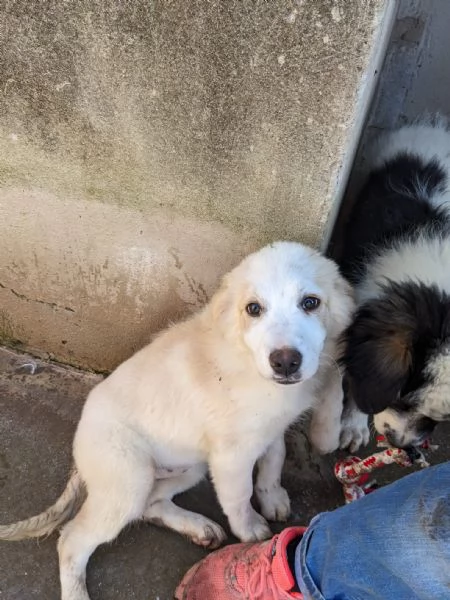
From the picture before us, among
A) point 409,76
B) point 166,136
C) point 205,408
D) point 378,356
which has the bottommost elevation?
point 205,408

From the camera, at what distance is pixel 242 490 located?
220cm

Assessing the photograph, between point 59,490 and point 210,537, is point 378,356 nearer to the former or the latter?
point 210,537

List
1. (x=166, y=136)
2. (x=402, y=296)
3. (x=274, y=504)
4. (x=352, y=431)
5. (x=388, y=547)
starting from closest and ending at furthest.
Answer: (x=388, y=547)
(x=402, y=296)
(x=166, y=136)
(x=274, y=504)
(x=352, y=431)

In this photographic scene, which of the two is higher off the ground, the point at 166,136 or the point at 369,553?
the point at 166,136

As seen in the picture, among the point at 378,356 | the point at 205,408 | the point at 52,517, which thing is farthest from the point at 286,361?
the point at 52,517

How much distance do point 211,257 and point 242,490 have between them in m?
0.96

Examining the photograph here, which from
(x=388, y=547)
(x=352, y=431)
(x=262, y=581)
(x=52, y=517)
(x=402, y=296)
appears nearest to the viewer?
(x=388, y=547)

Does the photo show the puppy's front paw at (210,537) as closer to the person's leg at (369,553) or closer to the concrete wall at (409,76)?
the person's leg at (369,553)

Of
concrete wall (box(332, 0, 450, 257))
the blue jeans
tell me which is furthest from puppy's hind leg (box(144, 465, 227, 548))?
concrete wall (box(332, 0, 450, 257))

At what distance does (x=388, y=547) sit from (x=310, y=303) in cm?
79

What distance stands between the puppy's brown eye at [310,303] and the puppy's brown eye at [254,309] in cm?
15

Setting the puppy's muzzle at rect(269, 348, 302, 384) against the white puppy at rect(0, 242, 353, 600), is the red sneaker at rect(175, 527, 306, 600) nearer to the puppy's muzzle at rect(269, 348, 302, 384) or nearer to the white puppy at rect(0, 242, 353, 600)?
the white puppy at rect(0, 242, 353, 600)

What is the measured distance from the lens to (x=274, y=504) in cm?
246

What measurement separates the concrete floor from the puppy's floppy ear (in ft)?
2.61
